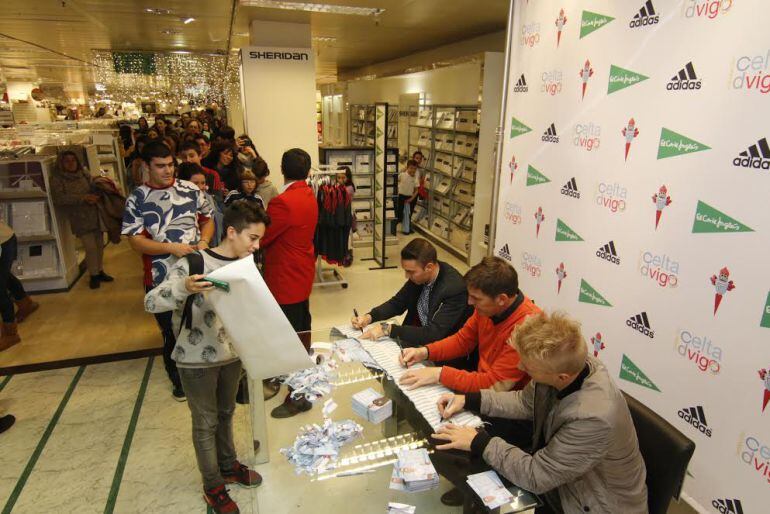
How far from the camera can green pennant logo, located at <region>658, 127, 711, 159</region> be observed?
212cm

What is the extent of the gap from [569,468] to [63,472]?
9.05 ft

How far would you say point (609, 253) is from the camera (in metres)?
2.63

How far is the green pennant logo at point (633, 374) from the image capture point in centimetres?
245

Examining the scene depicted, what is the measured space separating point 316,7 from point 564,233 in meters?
3.85

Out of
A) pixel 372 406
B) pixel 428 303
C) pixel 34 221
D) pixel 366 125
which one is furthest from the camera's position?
pixel 366 125

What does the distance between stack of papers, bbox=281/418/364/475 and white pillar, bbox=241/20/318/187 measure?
5.08m

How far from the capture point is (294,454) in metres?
1.68

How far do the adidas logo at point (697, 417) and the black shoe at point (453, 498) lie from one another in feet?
4.60

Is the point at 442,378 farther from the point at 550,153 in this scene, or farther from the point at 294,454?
the point at 550,153

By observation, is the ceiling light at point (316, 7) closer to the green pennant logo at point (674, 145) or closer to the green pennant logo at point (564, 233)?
the green pennant logo at point (564, 233)

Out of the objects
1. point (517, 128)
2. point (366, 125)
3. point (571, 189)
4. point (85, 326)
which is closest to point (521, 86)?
point (517, 128)

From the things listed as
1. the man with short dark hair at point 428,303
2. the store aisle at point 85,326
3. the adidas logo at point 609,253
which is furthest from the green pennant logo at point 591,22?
the store aisle at point 85,326

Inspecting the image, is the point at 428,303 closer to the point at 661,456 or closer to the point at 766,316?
the point at 661,456

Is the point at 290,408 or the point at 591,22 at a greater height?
the point at 591,22
